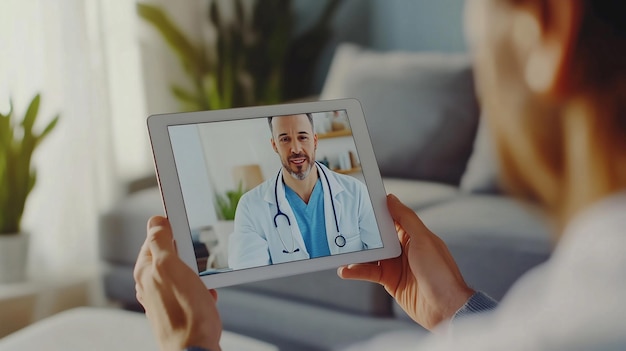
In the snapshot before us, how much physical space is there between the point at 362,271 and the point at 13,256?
158 centimetres

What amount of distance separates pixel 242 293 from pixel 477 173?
0.73 m

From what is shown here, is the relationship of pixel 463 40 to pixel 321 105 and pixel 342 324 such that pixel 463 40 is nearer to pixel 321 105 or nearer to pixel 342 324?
pixel 342 324

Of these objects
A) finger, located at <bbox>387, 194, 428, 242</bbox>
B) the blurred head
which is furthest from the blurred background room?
the blurred head

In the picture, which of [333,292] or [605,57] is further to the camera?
[333,292]

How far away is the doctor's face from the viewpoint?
884 millimetres

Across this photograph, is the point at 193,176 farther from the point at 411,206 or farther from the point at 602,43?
the point at 411,206

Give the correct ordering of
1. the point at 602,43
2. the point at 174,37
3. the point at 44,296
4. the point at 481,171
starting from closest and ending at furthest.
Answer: the point at 602,43
the point at 481,171
the point at 44,296
the point at 174,37

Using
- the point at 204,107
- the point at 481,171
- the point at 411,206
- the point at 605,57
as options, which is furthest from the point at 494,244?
the point at 204,107

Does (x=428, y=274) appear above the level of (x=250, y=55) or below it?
below

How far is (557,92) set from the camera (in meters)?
0.38

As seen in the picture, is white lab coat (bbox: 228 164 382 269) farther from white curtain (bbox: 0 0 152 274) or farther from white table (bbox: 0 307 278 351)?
white curtain (bbox: 0 0 152 274)

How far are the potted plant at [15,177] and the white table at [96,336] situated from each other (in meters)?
0.74

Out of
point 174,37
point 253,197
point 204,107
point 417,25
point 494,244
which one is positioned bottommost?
point 494,244

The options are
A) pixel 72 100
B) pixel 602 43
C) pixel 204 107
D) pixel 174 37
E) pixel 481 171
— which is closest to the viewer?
pixel 602 43
